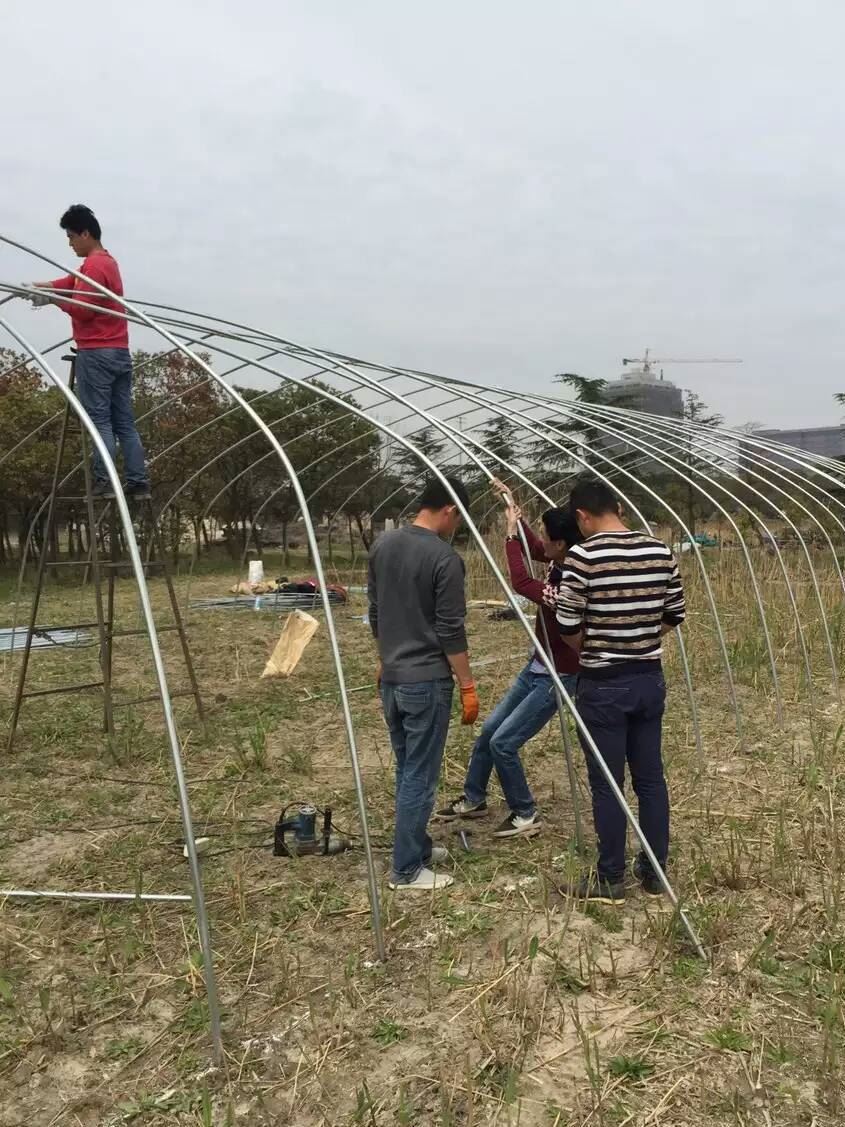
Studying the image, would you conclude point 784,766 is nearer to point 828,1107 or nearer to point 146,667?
point 828,1107

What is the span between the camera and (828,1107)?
2430mm

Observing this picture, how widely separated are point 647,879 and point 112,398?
4485mm

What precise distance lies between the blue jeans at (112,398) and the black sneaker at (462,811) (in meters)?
3.04

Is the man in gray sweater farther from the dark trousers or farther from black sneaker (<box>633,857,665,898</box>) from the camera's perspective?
black sneaker (<box>633,857,665,898</box>)

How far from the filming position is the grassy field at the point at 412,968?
2.51 m

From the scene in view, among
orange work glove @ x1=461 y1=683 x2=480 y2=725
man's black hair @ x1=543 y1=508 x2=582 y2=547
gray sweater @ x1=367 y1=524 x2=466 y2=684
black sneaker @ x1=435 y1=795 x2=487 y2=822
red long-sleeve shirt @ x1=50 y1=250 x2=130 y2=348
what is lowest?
black sneaker @ x1=435 y1=795 x2=487 y2=822

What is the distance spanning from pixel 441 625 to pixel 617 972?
5.01ft

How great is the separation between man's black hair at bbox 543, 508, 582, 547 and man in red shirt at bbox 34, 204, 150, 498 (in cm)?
275

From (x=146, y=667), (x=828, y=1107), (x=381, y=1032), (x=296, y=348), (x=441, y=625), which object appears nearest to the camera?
(x=828, y=1107)

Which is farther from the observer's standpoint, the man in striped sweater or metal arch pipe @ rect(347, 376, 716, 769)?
metal arch pipe @ rect(347, 376, 716, 769)

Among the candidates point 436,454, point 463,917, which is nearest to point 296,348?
point 463,917

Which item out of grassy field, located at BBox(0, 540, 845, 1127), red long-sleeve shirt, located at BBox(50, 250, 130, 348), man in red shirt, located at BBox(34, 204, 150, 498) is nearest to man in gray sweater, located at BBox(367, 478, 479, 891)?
grassy field, located at BBox(0, 540, 845, 1127)

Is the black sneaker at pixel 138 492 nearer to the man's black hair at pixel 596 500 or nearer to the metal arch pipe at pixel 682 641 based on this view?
the metal arch pipe at pixel 682 641

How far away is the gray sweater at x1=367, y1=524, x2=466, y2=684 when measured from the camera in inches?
140
